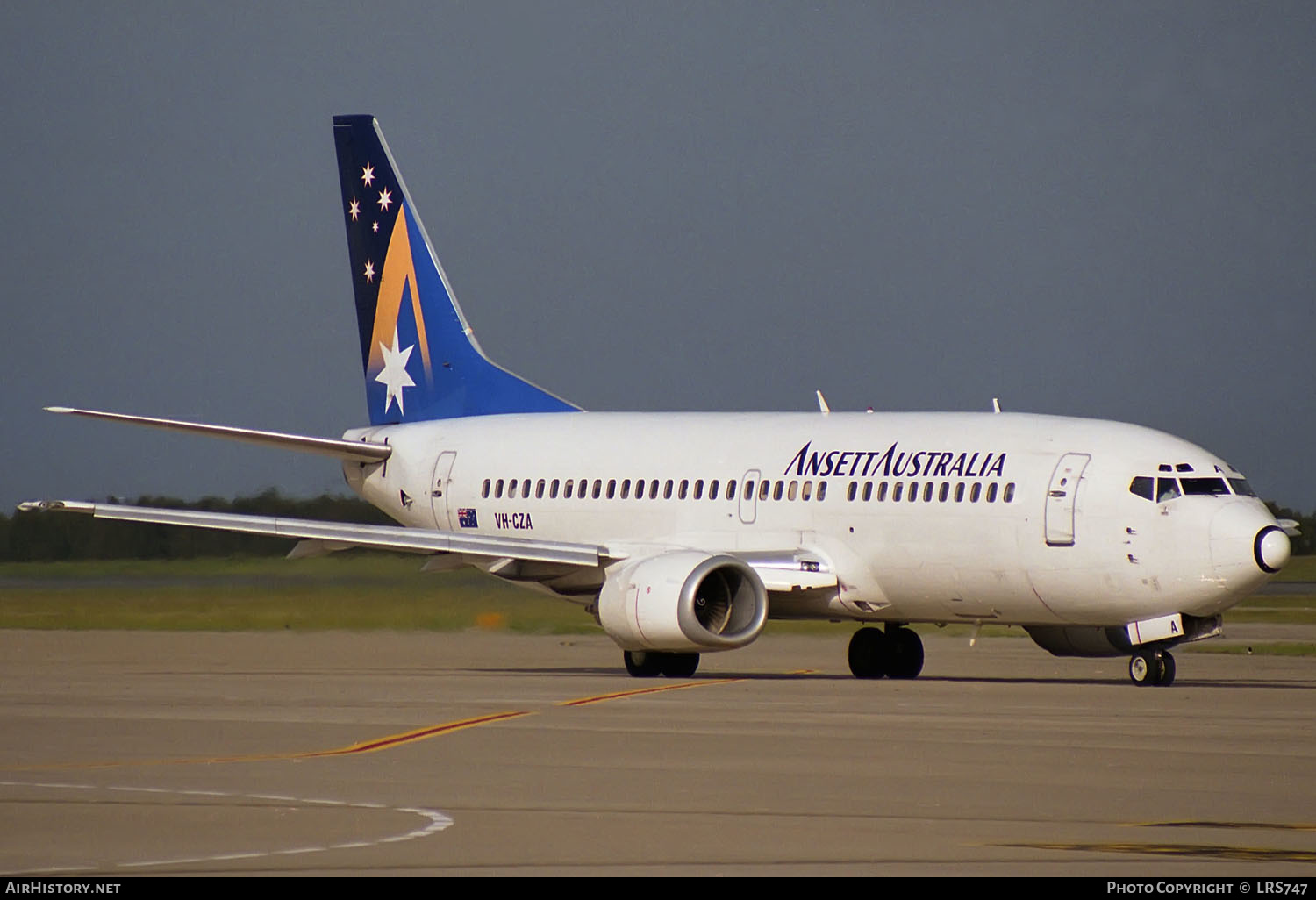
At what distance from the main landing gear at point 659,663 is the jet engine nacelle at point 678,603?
2.37ft

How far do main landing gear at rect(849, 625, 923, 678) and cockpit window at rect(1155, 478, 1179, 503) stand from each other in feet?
16.4

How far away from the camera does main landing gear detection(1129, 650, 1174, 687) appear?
89.1 feet

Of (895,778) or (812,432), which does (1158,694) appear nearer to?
(812,432)

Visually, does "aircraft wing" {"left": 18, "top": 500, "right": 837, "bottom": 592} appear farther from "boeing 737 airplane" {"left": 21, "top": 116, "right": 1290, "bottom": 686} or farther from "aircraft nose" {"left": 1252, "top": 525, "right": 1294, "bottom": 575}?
"aircraft nose" {"left": 1252, "top": 525, "right": 1294, "bottom": 575}

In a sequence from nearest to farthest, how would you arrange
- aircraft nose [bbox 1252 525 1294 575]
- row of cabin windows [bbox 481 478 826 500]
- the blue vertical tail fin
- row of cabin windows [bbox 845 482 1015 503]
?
1. aircraft nose [bbox 1252 525 1294 575]
2. row of cabin windows [bbox 845 482 1015 503]
3. row of cabin windows [bbox 481 478 826 500]
4. the blue vertical tail fin

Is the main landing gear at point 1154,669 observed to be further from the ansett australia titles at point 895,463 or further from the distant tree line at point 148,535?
the distant tree line at point 148,535

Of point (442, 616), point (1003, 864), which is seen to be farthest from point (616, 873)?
point (442, 616)

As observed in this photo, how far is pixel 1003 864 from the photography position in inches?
460

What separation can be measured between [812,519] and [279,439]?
8.22m

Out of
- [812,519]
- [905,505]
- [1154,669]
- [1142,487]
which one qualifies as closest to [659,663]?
[812,519]

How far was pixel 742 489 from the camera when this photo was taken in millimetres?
31062

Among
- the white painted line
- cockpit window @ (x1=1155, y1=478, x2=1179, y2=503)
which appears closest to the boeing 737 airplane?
cockpit window @ (x1=1155, y1=478, x2=1179, y2=503)

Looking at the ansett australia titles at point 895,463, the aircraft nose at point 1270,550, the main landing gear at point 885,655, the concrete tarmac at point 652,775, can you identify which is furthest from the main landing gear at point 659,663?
the aircraft nose at point 1270,550
